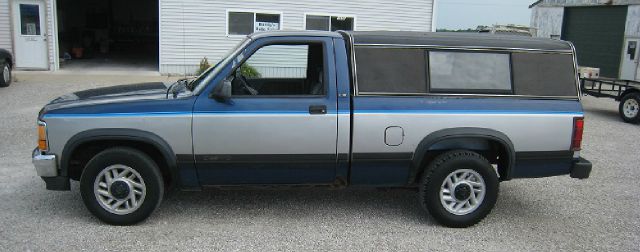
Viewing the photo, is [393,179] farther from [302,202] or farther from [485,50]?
[485,50]

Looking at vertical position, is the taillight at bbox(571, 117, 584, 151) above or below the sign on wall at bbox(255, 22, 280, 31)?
below

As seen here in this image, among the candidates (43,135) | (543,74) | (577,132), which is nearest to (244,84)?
(43,135)

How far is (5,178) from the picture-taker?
A: 240 inches

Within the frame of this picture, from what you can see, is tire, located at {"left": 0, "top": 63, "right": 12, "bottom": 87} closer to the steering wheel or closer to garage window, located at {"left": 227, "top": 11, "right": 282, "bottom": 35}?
garage window, located at {"left": 227, "top": 11, "right": 282, "bottom": 35}

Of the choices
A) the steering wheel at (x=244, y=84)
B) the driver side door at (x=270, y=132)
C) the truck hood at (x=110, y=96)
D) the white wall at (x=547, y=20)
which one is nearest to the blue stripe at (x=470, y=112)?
the driver side door at (x=270, y=132)

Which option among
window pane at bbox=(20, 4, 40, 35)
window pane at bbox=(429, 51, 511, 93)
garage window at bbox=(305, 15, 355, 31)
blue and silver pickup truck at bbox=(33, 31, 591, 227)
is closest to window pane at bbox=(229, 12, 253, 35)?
garage window at bbox=(305, 15, 355, 31)

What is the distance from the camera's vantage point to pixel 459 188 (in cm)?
498

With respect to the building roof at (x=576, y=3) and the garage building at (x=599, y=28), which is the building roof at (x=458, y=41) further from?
the building roof at (x=576, y=3)

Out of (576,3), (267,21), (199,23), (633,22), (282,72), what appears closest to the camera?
(282,72)

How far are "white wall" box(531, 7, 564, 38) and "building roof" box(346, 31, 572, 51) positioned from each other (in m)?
20.8

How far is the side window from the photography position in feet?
16.3

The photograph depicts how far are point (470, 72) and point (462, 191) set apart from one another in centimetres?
107

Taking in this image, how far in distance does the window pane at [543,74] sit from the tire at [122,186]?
333 centimetres

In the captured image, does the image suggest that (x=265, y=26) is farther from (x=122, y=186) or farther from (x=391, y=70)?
(x=122, y=186)
